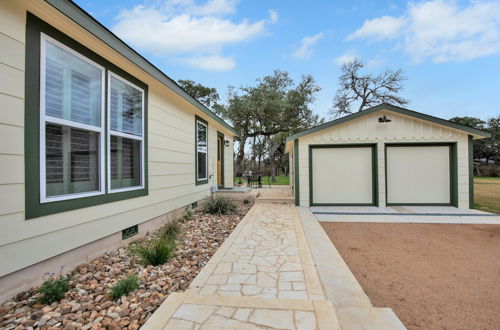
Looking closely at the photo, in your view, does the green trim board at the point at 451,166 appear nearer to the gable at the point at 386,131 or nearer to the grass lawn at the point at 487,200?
the gable at the point at 386,131

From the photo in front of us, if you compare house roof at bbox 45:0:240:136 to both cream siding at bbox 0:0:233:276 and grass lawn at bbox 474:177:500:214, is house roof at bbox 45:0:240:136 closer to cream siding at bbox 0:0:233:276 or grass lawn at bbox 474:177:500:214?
cream siding at bbox 0:0:233:276

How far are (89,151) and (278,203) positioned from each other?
5.63 m

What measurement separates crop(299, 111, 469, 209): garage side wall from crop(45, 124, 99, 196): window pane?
18.1 ft

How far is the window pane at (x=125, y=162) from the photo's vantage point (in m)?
3.44

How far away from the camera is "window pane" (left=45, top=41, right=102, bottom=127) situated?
8.05 feet

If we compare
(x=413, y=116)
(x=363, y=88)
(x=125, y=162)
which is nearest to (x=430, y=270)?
(x=125, y=162)

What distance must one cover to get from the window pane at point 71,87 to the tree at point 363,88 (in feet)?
67.1

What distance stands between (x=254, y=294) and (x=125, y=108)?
3416 millimetres

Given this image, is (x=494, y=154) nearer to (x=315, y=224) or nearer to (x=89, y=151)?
(x=315, y=224)

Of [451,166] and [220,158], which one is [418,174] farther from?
[220,158]

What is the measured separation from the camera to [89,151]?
117 inches

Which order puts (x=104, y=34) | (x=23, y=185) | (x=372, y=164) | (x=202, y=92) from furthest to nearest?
1. (x=202, y=92)
2. (x=372, y=164)
3. (x=104, y=34)
4. (x=23, y=185)

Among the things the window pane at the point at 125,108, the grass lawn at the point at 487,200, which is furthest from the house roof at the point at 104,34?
the grass lawn at the point at 487,200

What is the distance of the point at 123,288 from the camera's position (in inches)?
84.7
